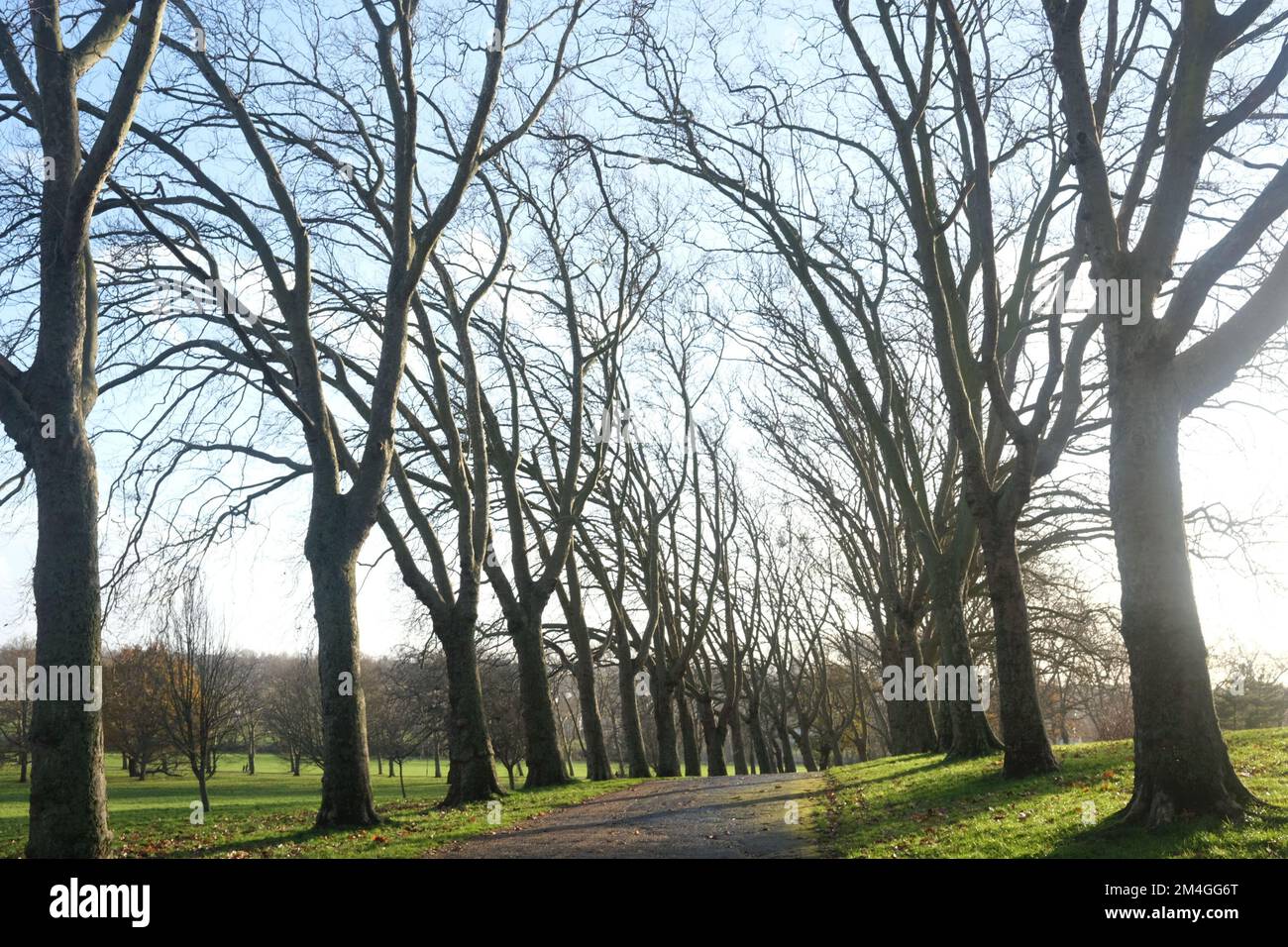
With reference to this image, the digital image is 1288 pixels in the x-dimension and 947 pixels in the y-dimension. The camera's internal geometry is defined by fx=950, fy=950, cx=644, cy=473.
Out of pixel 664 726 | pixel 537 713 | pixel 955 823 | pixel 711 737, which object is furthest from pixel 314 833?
pixel 711 737

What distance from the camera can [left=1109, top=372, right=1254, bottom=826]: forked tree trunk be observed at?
7.11 m

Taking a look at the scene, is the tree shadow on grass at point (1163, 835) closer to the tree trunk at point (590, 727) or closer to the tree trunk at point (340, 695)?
the tree trunk at point (340, 695)

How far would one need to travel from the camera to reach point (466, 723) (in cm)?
1608

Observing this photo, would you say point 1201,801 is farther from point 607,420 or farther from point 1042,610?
point 1042,610

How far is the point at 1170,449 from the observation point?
7.62 meters

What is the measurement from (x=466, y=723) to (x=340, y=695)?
465 centimetres

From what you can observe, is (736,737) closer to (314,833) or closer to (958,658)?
(958,658)

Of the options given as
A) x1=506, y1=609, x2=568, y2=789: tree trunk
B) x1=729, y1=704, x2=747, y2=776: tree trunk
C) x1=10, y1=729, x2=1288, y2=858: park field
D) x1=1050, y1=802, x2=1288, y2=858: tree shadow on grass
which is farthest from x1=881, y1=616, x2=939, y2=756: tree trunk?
x1=1050, y1=802, x2=1288, y2=858: tree shadow on grass

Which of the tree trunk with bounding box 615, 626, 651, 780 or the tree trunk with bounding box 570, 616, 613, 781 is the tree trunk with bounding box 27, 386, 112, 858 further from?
the tree trunk with bounding box 615, 626, 651, 780

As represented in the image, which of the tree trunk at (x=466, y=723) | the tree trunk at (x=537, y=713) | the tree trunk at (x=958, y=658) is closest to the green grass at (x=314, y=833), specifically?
the tree trunk at (x=466, y=723)

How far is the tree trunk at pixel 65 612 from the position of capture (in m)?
8.02
